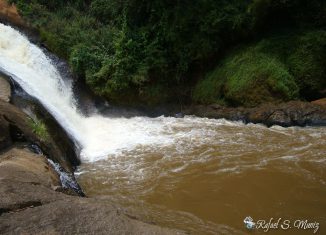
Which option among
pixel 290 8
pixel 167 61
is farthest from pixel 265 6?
pixel 167 61

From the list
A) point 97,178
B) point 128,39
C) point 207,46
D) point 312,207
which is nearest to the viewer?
point 312,207

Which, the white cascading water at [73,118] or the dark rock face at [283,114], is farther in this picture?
the dark rock face at [283,114]

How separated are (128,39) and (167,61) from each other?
143 cm

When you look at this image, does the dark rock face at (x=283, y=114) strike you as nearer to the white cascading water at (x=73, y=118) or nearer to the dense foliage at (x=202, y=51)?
the dense foliage at (x=202, y=51)

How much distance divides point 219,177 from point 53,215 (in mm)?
3920

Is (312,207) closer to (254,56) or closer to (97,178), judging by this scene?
(97,178)

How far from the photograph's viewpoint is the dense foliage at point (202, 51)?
10.9m

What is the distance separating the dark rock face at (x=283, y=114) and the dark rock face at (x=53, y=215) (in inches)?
258

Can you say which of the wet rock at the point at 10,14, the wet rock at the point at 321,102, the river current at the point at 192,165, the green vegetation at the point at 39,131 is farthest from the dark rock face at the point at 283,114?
the wet rock at the point at 10,14

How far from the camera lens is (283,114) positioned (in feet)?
33.3

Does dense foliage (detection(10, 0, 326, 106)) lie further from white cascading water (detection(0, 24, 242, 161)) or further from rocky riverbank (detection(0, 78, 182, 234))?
rocky riverbank (detection(0, 78, 182, 234))

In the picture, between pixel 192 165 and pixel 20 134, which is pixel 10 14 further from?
pixel 192 165

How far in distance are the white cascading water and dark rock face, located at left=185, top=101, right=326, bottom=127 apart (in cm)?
60

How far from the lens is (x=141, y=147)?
30.5 feet
